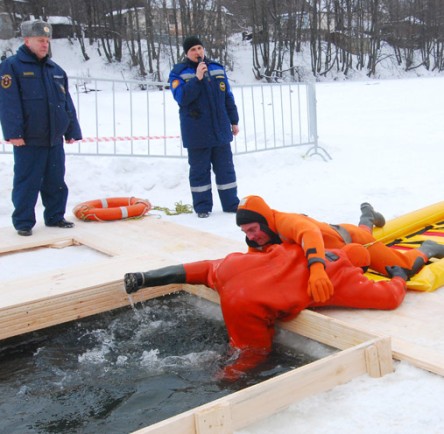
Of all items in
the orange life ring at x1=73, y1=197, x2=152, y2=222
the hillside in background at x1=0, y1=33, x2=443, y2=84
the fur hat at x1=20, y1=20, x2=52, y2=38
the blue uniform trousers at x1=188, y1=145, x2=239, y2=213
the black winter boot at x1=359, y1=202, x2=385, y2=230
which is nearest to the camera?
the black winter boot at x1=359, y1=202, x2=385, y2=230

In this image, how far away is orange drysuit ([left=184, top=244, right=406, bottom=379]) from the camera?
3.52 metres

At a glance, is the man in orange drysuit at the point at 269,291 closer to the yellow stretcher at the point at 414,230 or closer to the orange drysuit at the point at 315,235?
the orange drysuit at the point at 315,235

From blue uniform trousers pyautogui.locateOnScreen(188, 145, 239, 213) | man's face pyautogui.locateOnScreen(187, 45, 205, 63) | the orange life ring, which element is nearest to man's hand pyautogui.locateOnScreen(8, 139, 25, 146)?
the orange life ring

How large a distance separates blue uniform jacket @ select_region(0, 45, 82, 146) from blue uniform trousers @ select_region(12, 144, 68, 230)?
11 centimetres

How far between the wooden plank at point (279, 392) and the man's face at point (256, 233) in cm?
104

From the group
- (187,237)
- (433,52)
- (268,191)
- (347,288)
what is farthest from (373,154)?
(433,52)

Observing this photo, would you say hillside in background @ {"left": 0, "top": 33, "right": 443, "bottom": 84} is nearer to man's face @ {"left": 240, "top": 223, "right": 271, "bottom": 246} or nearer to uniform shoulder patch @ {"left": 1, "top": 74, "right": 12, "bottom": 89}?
uniform shoulder patch @ {"left": 1, "top": 74, "right": 12, "bottom": 89}

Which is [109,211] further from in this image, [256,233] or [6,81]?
[256,233]

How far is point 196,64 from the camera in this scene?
6.32m

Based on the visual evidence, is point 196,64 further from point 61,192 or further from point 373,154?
point 373,154

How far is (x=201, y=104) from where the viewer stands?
638 cm

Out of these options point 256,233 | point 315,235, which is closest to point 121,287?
point 256,233

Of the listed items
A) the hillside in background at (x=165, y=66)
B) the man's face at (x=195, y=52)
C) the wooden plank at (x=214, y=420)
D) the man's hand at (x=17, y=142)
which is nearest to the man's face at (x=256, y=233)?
the wooden plank at (x=214, y=420)

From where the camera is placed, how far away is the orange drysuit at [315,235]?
356cm
